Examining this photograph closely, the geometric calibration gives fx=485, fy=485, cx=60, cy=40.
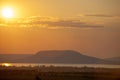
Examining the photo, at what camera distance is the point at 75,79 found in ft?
151

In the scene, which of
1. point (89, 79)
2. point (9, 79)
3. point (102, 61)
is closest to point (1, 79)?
point (9, 79)

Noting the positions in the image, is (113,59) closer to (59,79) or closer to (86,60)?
(86,60)

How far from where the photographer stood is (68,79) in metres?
45.8

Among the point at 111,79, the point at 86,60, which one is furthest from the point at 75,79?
the point at 86,60

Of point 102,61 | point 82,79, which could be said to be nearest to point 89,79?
point 82,79

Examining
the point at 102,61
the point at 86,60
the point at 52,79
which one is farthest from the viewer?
the point at 86,60

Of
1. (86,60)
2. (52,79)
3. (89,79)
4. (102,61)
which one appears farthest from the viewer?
(86,60)

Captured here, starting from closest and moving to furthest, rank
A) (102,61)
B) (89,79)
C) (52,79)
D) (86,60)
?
(52,79) < (89,79) < (102,61) < (86,60)

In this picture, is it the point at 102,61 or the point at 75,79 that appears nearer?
the point at 75,79

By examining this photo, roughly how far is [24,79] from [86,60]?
14412 cm

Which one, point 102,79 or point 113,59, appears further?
point 113,59

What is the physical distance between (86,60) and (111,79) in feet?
466

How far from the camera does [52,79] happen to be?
142 feet

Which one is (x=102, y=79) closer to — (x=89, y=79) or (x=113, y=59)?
(x=89, y=79)
